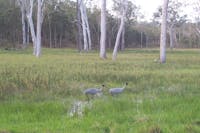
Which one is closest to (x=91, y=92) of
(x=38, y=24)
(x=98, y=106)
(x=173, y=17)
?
(x=98, y=106)

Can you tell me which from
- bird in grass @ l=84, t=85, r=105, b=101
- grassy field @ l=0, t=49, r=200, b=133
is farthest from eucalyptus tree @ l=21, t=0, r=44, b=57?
bird in grass @ l=84, t=85, r=105, b=101

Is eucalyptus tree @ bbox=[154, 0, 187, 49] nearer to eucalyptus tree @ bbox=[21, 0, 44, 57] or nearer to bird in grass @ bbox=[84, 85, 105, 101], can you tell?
eucalyptus tree @ bbox=[21, 0, 44, 57]

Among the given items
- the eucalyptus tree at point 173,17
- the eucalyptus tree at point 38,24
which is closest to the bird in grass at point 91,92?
the eucalyptus tree at point 38,24

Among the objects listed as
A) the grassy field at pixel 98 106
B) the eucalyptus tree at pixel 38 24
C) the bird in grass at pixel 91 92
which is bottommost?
the grassy field at pixel 98 106

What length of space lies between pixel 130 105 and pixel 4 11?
59302 mm

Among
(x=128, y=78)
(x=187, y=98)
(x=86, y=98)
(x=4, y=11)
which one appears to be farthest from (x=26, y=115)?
(x=4, y=11)

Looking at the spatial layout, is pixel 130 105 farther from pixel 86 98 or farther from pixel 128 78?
pixel 128 78

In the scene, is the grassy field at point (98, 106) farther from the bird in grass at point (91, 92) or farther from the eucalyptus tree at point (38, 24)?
the eucalyptus tree at point (38, 24)

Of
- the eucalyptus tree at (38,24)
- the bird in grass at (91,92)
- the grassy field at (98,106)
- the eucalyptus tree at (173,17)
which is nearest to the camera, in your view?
the grassy field at (98,106)

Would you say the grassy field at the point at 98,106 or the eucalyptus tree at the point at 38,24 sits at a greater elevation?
the eucalyptus tree at the point at 38,24

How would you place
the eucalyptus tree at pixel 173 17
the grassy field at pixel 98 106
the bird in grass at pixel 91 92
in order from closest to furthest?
1. the grassy field at pixel 98 106
2. the bird in grass at pixel 91 92
3. the eucalyptus tree at pixel 173 17

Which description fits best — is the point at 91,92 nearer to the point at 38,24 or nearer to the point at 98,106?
the point at 98,106

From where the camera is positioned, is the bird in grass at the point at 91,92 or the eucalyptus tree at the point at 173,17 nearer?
the bird in grass at the point at 91,92

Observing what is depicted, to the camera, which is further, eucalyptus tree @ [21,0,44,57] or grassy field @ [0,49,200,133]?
eucalyptus tree @ [21,0,44,57]
